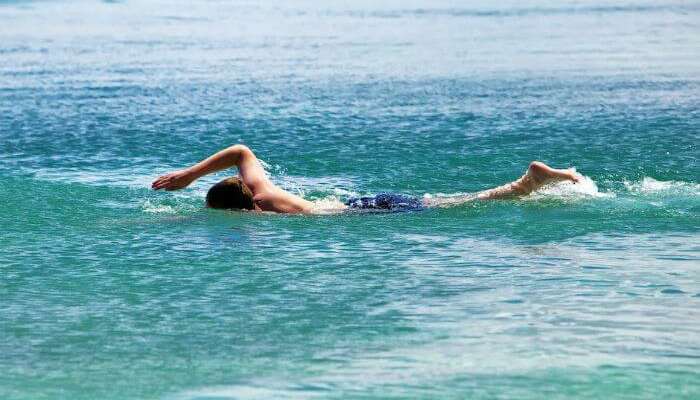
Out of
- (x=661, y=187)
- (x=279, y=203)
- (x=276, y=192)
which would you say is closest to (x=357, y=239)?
(x=279, y=203)

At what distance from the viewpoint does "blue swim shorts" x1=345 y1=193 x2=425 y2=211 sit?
38.8ft

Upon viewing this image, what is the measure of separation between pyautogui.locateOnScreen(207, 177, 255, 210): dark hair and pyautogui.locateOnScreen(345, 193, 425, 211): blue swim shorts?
3.07ft

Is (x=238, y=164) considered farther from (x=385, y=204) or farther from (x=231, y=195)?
(x=385, y=204)

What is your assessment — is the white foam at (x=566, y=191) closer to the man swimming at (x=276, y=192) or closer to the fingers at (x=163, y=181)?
the man swimming at (x=276, y=192)

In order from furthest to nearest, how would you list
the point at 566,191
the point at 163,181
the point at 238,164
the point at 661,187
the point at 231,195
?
the point at 661,187 < the point at 566,191 < the point at 238,164 < the point at 231,195 < the point at 163,181

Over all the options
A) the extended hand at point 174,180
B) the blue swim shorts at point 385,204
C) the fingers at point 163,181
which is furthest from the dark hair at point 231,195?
the blue swim shorts at point 385,204

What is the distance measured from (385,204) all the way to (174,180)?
1.94 m

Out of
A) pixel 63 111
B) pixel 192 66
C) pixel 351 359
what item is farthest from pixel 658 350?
pixel 192 66

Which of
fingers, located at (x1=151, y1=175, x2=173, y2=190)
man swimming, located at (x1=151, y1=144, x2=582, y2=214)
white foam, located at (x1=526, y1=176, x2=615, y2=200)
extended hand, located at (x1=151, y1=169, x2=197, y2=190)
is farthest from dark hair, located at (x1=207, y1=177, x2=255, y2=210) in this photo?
white foam, located at (x1=526, y1=176, x2=615, y2=200)

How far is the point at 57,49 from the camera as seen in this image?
29.9m

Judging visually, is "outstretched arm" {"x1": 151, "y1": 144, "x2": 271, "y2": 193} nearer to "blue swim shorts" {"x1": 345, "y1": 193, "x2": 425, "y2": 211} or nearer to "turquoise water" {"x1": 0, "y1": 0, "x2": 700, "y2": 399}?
"turquoise water" {"x1": 0, "y1": 0, "x2": 700, "y2": 399}

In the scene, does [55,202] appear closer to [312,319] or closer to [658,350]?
[312,319]

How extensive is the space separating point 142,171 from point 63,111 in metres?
5.42

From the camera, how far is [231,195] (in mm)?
11711
